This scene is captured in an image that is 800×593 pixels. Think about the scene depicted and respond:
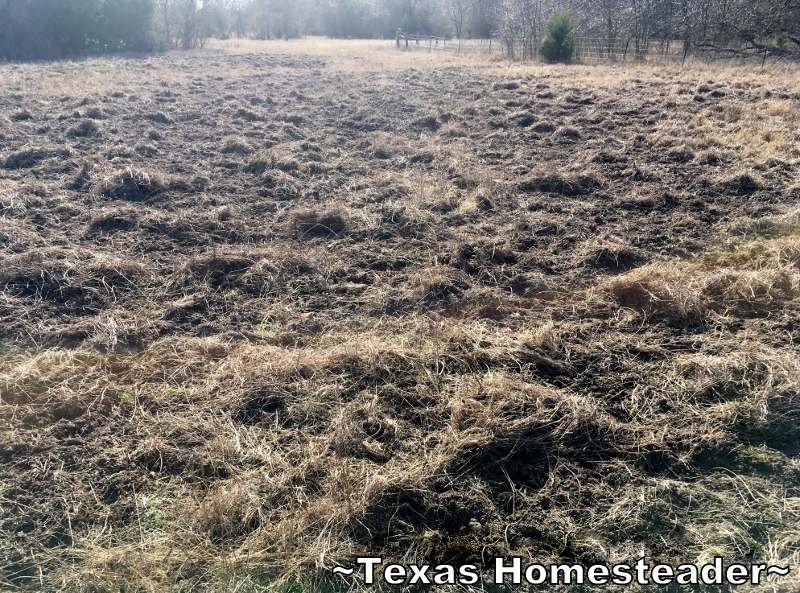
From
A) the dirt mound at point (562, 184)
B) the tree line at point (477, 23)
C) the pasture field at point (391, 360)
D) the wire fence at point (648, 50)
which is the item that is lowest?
the pasture field at point (391, 360)

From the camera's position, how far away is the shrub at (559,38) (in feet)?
64.9

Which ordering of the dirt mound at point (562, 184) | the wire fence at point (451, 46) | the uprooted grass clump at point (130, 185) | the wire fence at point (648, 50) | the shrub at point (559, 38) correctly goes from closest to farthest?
the uprooted grass clump at point (130, 185) → the dirt mound at point (562, 184) → the wire fence at point (648, 50) → the shrub at point (559, 38) → the wire fence at point (451, 46)

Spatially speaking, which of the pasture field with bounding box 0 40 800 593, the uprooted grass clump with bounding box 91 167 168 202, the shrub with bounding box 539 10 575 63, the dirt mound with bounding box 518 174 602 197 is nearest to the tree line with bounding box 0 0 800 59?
the shrub with bounding box 539 10 575 63

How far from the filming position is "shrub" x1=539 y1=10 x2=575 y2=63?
1978cm

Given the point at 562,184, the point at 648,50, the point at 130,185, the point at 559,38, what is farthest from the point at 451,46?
the point at 130,185

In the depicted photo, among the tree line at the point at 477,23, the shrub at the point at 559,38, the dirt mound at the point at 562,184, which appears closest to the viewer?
the dirt mound at the point at 562,184

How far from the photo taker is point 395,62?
74.2ft

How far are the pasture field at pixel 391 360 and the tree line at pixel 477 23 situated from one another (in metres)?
14.0

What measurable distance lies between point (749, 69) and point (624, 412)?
16.2m

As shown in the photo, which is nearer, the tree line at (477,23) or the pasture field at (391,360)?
the pasture field at (391,360)

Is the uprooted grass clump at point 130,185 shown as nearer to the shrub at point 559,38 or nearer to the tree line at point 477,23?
the shrub at point 559,38

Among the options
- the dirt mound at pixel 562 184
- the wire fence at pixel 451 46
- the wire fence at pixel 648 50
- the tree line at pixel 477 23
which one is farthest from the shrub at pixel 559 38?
the dirt mound at pixel 562 184

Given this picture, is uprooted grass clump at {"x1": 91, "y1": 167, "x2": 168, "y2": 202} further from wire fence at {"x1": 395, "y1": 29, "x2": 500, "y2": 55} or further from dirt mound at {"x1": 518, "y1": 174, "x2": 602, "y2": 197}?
wire fence at {"x1": 395, "y1": 29, "x2": 500, "y2": 55}

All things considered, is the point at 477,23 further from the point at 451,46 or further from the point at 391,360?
the point at 391,360
